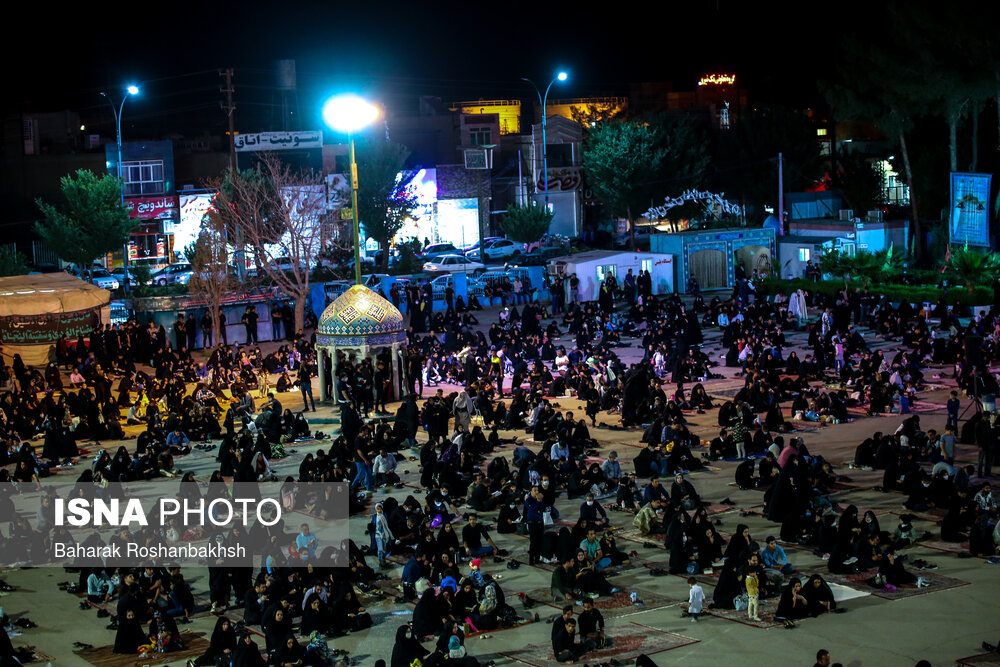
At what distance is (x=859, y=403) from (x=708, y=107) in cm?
5164

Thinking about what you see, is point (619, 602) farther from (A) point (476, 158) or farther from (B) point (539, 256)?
(A) point (476, 158)

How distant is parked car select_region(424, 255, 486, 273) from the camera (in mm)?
47844

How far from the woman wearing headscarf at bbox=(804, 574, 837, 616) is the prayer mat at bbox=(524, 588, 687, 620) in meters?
1.50

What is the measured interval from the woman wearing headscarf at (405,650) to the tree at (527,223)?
41.2 metres

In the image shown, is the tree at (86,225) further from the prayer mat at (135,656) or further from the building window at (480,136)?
the prayer mat at (135,656)

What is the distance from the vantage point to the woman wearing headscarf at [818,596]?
1402 centimetres

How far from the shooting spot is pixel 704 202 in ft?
184

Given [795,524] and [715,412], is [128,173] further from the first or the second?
[795,524]

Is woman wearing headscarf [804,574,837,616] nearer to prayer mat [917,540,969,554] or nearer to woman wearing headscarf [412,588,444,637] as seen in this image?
prayer mat [917,540,969,554]

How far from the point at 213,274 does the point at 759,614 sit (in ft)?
77.2

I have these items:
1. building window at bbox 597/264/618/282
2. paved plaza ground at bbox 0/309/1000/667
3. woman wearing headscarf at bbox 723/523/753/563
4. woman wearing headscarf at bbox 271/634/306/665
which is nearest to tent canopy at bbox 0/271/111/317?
building window at bbox 597/264/618/282

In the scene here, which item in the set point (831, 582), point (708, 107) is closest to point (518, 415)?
point (831, 582)

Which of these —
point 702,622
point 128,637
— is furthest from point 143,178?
point 702,622

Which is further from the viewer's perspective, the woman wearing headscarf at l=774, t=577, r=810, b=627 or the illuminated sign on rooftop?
the illuminated sign on rooftop
